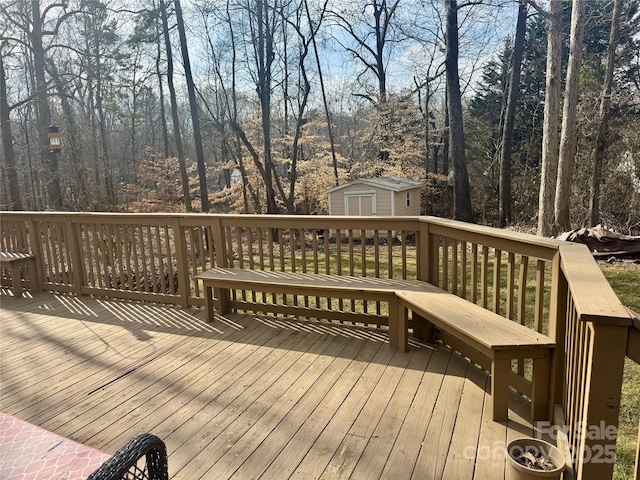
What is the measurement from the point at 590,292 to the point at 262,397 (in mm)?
1941

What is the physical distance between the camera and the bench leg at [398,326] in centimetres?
325

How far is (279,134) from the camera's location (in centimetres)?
1652

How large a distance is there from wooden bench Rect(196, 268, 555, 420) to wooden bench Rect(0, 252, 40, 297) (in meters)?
2.56

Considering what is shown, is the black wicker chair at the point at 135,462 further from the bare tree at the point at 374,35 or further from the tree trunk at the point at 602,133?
A: the bare tree at the point at 374,35

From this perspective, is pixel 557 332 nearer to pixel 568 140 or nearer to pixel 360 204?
pixel 568 140

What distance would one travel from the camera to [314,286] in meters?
3.50

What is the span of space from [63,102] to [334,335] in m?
14.8

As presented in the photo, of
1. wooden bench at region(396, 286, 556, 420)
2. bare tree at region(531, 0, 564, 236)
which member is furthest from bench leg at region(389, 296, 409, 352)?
bare tree at region(531, 0, 564, 236)

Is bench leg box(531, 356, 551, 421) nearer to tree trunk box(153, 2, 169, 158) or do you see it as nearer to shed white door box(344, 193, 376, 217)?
shed white door box(344, 193, 376, 217)

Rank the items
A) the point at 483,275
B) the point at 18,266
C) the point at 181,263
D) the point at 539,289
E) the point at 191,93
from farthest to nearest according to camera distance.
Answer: the point at 191,93, the point at 18,266, the point at 181,263, the point at 483,275, the point at 539,289

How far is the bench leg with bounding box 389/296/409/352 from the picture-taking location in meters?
3.25

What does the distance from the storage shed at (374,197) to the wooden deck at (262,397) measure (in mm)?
9306

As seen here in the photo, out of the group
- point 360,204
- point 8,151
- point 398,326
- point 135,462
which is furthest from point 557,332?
point 8,151

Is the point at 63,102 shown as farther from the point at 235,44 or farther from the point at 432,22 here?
the point at 432,22
